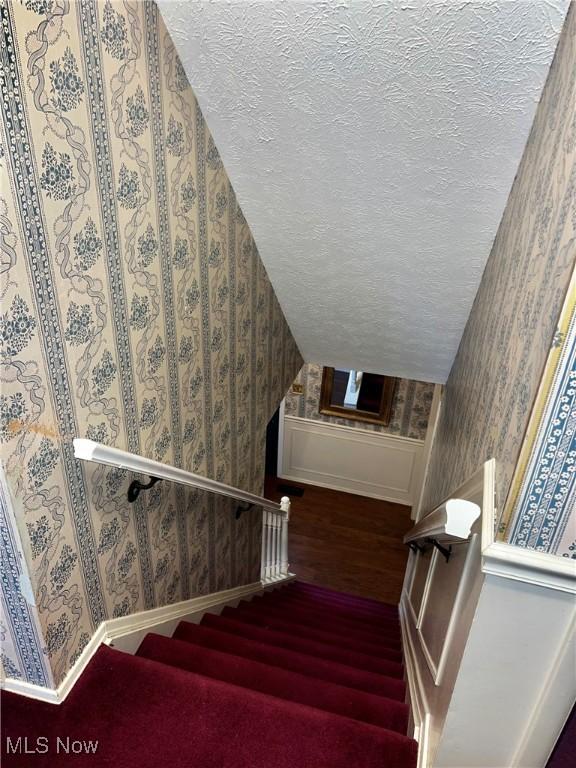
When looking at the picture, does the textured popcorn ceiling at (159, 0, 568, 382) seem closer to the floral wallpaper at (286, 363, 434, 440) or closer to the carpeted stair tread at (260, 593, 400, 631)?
the carpeted stair tread at (260, 593, 400, 631)

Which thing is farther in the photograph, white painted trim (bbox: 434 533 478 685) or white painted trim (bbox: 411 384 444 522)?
white painted trim (bbox: 411 384 444 522)

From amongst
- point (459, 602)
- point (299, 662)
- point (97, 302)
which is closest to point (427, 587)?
point (299, 662)

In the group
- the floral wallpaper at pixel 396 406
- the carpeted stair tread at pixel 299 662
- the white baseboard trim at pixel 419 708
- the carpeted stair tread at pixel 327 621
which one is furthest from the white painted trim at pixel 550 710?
the floral wallpaper at pixel 396 406

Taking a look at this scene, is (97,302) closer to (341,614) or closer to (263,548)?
(263,548)

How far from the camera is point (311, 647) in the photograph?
229 cm

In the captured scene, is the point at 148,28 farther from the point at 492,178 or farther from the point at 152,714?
the point at 152,714

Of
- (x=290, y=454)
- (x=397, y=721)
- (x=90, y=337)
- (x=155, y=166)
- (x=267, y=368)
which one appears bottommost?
(x=290, y=454)

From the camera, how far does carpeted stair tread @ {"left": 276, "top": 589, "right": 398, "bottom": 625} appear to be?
137 inches

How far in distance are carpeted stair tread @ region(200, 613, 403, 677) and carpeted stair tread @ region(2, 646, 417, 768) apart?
2.82 feet

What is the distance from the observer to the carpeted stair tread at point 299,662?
189cm

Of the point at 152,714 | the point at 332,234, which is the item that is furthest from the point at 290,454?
the point at 152,714

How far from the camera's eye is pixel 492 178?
1.63 m

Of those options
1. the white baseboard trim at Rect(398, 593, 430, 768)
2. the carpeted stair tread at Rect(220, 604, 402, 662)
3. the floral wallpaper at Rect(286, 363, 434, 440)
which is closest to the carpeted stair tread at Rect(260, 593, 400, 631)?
the carpeted stair tread at Rect(220, 604, 402, 662)

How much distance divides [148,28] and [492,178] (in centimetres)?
115
